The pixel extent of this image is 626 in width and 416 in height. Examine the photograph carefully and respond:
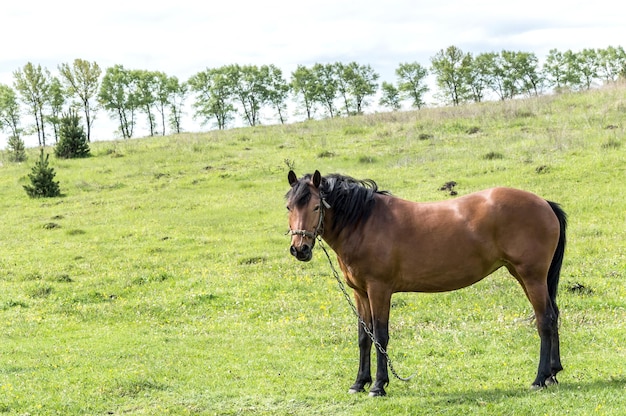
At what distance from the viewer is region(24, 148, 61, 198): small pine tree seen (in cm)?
3038

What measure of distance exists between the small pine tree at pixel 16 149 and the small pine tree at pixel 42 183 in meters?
11.0

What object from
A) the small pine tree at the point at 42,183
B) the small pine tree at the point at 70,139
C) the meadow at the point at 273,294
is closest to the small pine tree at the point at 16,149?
the small pine tree at the point at 70,139

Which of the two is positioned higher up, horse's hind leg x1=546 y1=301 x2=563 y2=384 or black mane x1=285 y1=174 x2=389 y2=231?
black mane x1=285 y1=174 x2=389 y2=231

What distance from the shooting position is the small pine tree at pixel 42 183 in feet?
99.7

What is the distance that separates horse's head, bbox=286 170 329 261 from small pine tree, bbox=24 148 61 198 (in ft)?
83.7

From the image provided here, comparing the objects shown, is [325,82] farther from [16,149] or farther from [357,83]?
[16,149]

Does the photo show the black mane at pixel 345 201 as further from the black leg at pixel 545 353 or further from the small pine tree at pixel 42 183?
the small pine tree at pixel 42 183

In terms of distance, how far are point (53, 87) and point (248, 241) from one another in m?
64.9

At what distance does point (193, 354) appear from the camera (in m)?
11.5

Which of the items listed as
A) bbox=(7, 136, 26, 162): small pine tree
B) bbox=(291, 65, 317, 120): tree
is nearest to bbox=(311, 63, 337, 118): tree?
bbox=(291, 65, 317, 120): tree

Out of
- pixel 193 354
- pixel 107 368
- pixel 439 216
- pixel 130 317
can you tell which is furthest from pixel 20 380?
pixel 439 216

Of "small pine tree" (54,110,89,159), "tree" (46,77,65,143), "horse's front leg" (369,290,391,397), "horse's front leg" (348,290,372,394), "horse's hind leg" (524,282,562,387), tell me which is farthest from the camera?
"tree" (46,77,65,143)

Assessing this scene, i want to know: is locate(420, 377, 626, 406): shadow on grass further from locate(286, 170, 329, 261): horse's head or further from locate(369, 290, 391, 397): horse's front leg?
locate(286, 170, 329, 261): horse's head

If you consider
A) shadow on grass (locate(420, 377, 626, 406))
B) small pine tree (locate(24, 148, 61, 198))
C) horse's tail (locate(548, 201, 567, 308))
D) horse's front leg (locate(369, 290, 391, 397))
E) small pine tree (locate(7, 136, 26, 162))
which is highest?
small pine tree (locate(7, 136, 26, 162))
